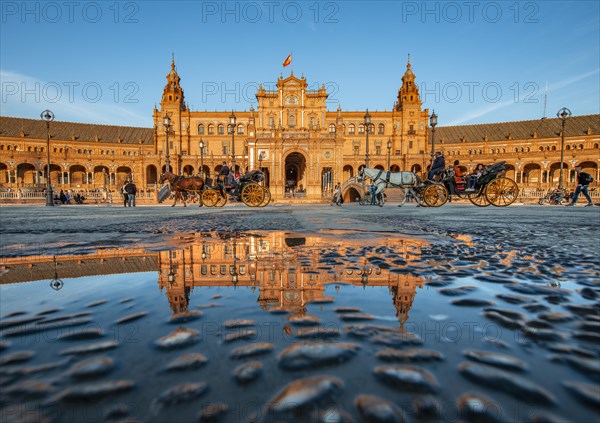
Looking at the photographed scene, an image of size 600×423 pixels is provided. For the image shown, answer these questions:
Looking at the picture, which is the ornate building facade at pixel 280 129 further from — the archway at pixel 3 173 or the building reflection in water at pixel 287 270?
the building reflection in water at pixel 287 270

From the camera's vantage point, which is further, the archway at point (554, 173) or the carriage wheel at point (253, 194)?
the archway at point (554, 173)

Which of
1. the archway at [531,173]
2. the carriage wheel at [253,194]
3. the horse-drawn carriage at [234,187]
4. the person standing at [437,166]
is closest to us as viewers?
the person standing at [437,166]

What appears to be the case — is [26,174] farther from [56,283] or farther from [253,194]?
[56,283]

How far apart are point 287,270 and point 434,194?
11.3 m

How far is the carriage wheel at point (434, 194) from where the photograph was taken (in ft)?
37.7

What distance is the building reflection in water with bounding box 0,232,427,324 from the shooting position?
1667 mm

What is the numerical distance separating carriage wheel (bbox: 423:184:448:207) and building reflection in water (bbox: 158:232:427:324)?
908 cm

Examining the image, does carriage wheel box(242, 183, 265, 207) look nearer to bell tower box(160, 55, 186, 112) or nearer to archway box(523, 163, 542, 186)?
bell tower box(160, 55, 186, 112)

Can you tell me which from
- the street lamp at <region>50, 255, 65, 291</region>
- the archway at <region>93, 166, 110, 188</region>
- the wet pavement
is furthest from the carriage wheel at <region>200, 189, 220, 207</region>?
the archway at <region>93, 166, 110, 188</region>

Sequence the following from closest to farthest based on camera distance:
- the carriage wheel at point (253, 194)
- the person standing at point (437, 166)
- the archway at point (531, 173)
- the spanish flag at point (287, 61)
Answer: the person standing at point (437, 166) < the carriage wheel at point (253, 194) < the spanish flag at point (287, 61) < the archway at point (531, 173)

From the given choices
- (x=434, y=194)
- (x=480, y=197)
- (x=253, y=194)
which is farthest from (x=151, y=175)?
(x=434, y=194)

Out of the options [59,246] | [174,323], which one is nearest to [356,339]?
[174,323]

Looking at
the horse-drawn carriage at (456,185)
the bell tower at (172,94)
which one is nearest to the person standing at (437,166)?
the horse-drawn carriage at (456,185)

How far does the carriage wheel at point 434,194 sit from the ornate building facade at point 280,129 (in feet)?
142
